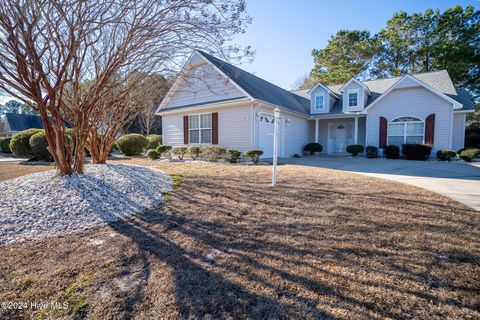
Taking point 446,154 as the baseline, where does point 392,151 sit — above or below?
above

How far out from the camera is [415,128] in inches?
530

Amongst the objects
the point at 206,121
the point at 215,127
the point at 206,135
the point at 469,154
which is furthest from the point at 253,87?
the point at 469,154

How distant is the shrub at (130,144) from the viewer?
51.0ft

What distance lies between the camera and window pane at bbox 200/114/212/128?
1367 cm

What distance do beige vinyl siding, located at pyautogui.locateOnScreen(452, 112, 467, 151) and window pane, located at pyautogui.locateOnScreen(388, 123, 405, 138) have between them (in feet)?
8.65

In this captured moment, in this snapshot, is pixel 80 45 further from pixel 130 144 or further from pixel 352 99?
pixel 352 99

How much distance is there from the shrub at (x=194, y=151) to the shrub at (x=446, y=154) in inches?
487

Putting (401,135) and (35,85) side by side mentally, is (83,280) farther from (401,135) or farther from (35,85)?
(401,135)

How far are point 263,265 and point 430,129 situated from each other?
48.9ft

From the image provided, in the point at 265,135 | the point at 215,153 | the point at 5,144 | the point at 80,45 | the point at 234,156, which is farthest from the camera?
the point at 5,144

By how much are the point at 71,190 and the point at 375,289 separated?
513 centimetres

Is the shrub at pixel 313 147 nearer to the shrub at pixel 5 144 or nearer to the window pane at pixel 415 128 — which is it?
the window pane at pixel 415 128

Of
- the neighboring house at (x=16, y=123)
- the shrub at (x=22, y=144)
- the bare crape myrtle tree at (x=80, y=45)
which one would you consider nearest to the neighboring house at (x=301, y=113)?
the bare crape myrtle tree at (x=80, y=45)

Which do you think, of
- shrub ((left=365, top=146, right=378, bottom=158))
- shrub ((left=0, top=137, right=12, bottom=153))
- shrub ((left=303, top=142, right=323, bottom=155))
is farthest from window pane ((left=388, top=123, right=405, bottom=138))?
shrub ((left=0, top=137, right=12, bottom=153))
